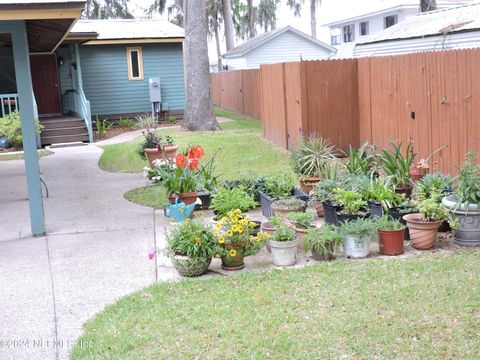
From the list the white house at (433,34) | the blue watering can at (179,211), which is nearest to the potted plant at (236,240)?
the blue watering can at (179,211)

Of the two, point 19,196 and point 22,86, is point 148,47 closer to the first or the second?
point 19,196

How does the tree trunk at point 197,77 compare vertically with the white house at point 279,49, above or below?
below

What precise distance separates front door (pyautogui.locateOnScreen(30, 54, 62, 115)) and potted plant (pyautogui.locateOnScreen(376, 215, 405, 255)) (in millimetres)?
16834

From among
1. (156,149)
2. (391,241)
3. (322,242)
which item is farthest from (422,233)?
(156,149)

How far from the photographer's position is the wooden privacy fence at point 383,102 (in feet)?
27.1

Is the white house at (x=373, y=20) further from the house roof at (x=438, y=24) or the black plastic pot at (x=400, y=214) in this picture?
the black plastic pot at (x=400, y=214)

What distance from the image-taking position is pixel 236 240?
579cm

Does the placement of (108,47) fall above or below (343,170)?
above

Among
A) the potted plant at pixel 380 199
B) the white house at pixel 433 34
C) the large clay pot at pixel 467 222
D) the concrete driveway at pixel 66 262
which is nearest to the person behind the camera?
the concrete driveway at pixel 66 262

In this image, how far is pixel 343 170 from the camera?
838 centimetres

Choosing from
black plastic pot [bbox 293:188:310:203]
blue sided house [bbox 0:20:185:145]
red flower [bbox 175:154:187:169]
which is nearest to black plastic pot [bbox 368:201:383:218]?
black plastic pot [bbox 293:188:310:203]

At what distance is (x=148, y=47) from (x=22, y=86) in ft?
48.7

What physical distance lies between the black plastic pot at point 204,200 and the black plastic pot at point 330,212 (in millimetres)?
1862

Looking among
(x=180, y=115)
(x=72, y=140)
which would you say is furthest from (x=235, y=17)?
(x=72, y=140)
